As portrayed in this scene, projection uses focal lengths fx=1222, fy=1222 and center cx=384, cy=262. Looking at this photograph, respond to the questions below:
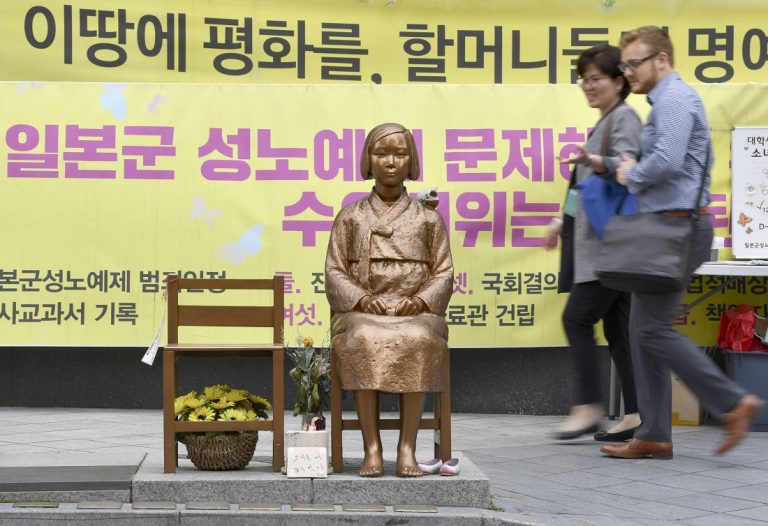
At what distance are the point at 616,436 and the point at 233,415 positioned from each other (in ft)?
7.95

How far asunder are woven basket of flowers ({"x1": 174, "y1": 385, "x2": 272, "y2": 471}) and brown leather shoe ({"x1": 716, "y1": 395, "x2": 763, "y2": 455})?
6.48ft

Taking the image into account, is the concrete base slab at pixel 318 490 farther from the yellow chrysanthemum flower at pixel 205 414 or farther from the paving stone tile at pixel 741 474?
the paving stone tile at pixel 741 474

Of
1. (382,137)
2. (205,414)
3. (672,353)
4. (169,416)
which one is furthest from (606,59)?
(169,416)

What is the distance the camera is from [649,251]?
5.23m

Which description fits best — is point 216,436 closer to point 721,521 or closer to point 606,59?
point 721,521

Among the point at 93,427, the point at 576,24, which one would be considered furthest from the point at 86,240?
the point at 576,24

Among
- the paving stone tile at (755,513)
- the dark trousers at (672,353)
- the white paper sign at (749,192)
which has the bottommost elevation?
the paving stone tile at (755,513)

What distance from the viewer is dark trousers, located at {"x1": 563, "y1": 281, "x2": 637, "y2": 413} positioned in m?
6.43

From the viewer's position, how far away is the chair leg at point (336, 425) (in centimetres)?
516

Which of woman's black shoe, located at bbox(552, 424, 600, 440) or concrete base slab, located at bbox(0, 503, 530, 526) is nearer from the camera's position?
concrete base slab, located at bbox(0, 503, 530, 526)

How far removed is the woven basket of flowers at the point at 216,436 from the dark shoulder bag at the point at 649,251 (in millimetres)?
1710

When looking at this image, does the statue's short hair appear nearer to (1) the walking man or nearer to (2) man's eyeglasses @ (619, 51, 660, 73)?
(1) the walking man

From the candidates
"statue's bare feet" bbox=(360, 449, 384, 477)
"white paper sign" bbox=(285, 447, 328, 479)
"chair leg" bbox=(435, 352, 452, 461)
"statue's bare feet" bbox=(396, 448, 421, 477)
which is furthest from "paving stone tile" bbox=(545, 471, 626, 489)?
"white paper sign" bbox=(285, 447, 328, 479)

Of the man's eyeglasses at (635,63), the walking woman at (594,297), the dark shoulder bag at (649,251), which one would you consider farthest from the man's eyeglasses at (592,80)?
the dark shoulder bag at (649,251)
